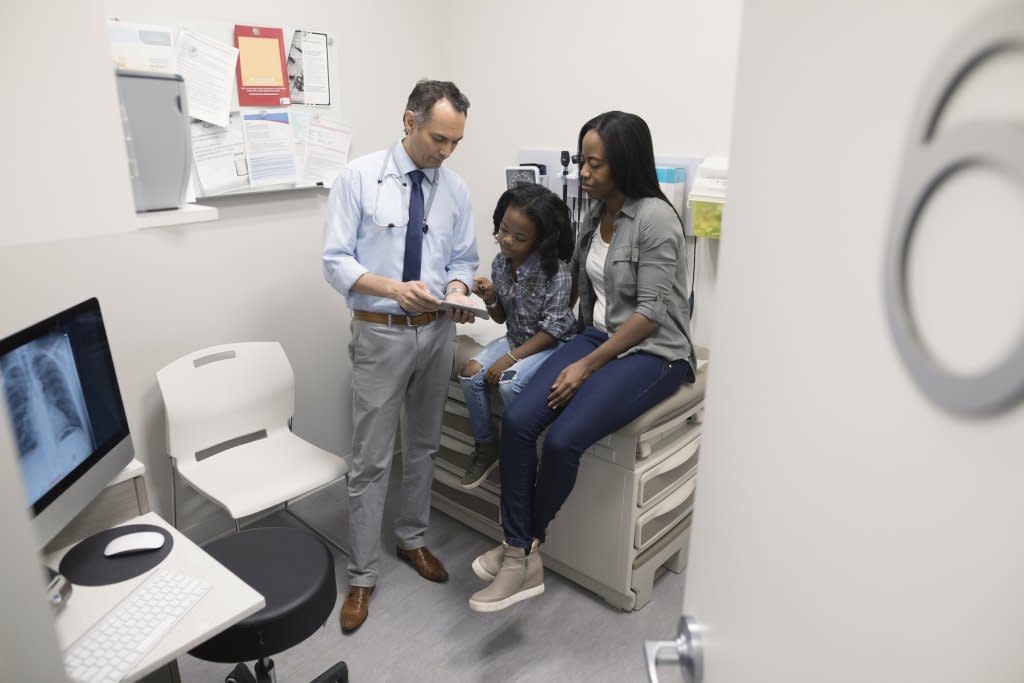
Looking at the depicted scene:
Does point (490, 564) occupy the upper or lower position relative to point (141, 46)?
lower

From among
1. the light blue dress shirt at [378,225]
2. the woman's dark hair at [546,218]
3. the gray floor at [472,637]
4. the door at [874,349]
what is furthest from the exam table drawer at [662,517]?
the door at [874,349]

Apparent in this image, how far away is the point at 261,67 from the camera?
2.25m

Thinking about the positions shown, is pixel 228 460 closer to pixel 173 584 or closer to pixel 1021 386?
pixel 173 584

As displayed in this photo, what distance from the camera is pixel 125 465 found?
135 cm

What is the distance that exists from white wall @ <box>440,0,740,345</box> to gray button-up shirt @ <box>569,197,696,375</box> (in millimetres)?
460

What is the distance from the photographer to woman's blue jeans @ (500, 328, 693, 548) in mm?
1789

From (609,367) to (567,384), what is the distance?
0.13 meters

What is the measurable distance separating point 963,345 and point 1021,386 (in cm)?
4

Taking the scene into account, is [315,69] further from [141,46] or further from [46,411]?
[46,411]

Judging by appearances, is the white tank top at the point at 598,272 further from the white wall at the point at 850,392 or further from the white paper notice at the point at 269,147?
the white wall at the point at 850,392

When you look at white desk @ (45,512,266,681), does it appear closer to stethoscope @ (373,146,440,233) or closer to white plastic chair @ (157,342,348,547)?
white plastic chair @ (157,342,348,547)

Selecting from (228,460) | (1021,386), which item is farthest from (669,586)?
(1021,386)

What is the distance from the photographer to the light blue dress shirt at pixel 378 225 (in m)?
1.88

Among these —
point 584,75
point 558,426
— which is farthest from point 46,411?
point 584,75
